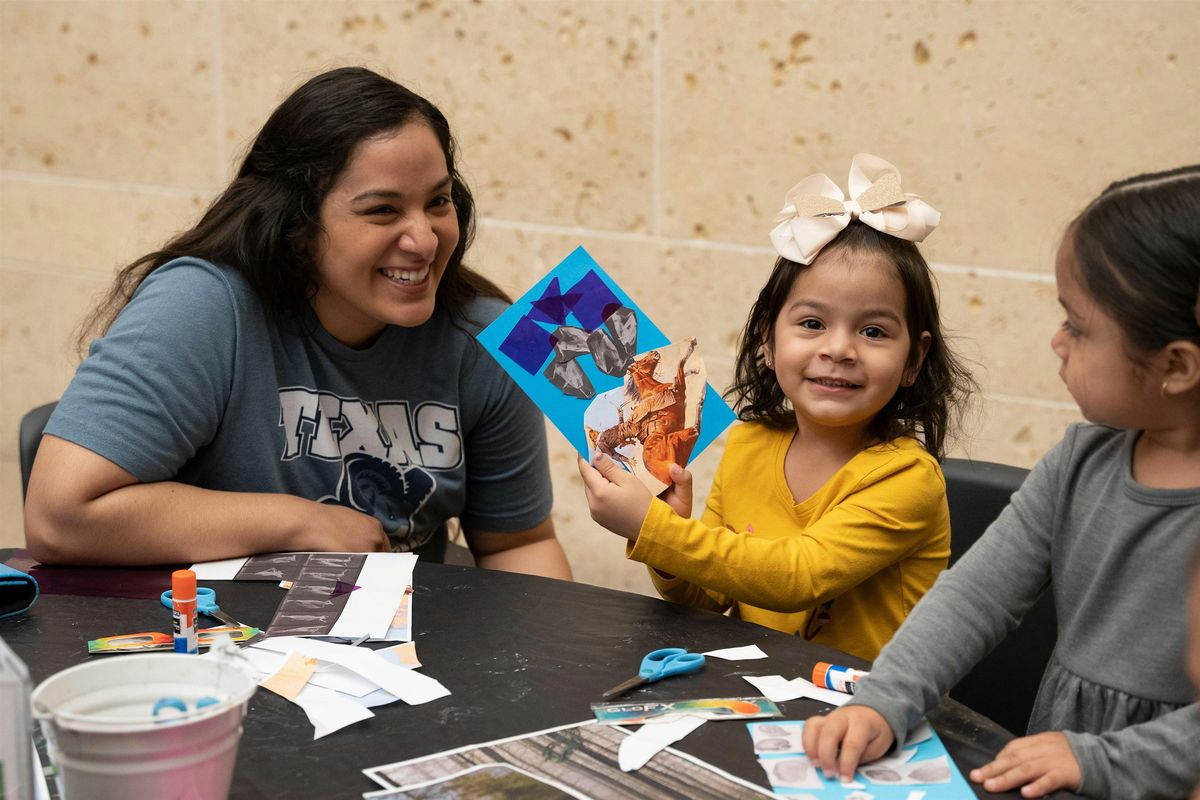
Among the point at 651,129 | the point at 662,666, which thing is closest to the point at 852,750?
the point at 662,666

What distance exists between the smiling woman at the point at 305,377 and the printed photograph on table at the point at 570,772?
2.36 feet

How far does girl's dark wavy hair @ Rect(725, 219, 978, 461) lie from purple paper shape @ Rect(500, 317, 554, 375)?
0.37 meters

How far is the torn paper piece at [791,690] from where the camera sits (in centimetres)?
139

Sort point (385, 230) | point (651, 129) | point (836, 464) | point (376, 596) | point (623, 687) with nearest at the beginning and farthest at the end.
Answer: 1. point (623, 687)
2. point (376, 596)
3. point (836, 464)
4. point (385, 230)
5. point (651, 129)

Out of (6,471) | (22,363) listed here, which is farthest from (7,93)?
(6,471)

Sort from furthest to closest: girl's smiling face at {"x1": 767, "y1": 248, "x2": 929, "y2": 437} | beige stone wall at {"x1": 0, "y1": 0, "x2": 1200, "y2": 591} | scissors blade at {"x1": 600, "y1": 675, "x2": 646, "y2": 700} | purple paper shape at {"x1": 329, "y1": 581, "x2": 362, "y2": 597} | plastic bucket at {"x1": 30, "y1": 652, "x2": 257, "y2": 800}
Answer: beige stone wall at {"x1": 0, "y1": 0, "x2": 1200, "y2": 591}, girl's smiling face at {"x1": 767, "y1": 248, "x2": 929, "y2": 437}, purple paper shape at {"x1": 329, "y1": 581, "x2": 362, "y2": 597}, scissors blade at {"x1": 600, "y1": 675, "x2": 646, "y2": 700}, plastic bucket at {"x1": 30, "y1": 652, "x2": 257, "y2": 800}

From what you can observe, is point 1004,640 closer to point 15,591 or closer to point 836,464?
point 836,464

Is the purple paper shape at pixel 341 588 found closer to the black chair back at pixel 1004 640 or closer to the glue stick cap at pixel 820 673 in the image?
the glue stick cap at pixel 820 673

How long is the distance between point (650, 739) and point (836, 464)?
0.74 m

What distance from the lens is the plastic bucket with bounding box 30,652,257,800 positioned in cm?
93

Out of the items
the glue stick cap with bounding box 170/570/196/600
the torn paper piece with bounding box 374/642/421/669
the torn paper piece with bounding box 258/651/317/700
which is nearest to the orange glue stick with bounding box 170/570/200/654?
the glue stick cap with bounding box 170/570/196/600

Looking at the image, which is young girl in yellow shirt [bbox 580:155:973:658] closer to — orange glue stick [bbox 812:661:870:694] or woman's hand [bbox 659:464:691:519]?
woman's hand [bbox 659:464:691:519]

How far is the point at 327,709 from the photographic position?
1.34 metres

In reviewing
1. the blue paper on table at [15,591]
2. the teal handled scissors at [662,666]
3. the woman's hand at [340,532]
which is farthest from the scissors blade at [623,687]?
the blue paper on table at [15,591]
